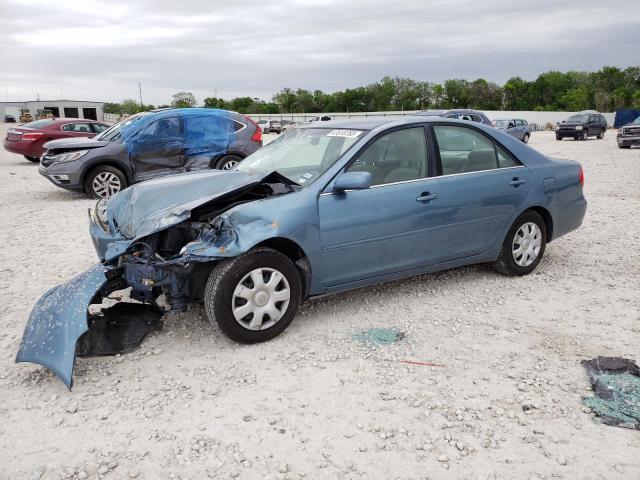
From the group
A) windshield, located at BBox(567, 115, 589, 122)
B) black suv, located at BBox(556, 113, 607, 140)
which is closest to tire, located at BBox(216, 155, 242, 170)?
black suv, located at BBox(556, 113, 607, 140)

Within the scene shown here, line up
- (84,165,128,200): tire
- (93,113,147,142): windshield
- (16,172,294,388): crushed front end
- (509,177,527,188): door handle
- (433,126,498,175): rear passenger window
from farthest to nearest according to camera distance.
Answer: (93,113,147,142): windshield → (84,165,128,200): tire → (509,177,527,188): door handle → (433,126,498,175): rear passenger window → (16,172,294,388): crushed front end

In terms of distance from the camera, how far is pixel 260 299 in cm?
374

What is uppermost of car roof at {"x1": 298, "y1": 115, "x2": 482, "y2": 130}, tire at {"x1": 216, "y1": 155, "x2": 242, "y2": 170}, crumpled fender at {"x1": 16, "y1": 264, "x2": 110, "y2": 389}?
car roof at {"x1": 298, "y1": 115, "x2": 482, "y2": 130}

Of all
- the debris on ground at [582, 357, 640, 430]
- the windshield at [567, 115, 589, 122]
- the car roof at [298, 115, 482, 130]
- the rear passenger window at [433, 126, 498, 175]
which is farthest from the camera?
the windshield at [567, 115, 589, 122]

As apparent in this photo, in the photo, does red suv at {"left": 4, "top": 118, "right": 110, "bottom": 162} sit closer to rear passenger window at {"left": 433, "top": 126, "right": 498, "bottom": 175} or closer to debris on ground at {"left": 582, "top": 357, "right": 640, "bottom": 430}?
rear passenger window at {"left": 433, "top": 126, "right": 498, "bottom": 175}

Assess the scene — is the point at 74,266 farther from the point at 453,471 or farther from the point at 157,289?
the point at 453,471

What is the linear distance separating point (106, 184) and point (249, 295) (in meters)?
7.36

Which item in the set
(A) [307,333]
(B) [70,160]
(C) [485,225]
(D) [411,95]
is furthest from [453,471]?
(D) [411,95]

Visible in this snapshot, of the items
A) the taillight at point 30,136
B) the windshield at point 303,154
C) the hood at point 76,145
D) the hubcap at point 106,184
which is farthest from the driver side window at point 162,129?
the taillight at point 30,136

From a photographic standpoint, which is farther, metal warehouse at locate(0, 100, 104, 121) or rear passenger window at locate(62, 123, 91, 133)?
metal warehouse at locate(0, 100, 104, 121)

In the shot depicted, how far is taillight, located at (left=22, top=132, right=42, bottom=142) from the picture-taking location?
53.4 feet

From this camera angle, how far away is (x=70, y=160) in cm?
970

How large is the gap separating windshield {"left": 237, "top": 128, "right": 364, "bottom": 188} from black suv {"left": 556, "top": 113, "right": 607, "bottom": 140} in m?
29.2

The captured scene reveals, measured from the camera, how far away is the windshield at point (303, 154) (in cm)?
427
